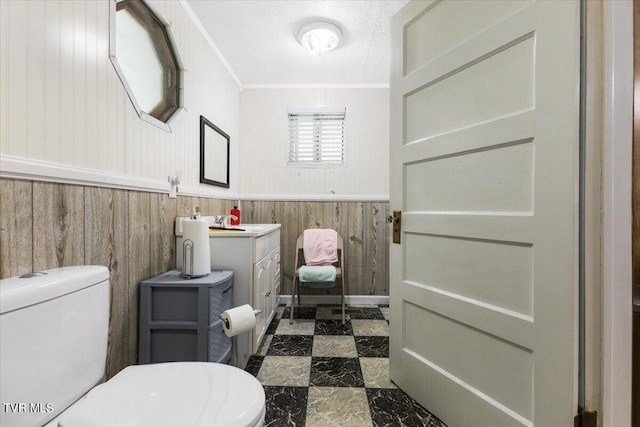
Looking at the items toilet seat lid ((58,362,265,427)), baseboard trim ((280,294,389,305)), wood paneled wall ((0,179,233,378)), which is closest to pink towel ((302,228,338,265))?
baseboard trim ((280,294,389,305))

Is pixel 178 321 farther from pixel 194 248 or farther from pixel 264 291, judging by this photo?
pixel 264 291

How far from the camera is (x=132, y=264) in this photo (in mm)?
1346

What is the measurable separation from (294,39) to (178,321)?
2.16 m

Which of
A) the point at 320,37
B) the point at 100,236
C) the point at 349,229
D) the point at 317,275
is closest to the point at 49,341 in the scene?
the point at 100,236

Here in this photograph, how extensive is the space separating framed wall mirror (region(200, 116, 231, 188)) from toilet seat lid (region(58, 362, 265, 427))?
1.51m

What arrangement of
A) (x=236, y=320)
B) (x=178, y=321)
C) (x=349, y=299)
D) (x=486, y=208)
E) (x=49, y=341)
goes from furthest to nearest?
(x=349, y=299)
(x=178, y=321)
(x=236, y=320)
(x=486, y=208)
(x=49, y=341)

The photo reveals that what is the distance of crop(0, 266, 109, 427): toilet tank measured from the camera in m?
0.62

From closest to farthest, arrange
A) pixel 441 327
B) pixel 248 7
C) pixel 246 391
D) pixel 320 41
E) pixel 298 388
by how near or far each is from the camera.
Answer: pixel 246 391 → pixel 441 327 → pixel 298 388 → pixel 248 7 → pixel 320 41

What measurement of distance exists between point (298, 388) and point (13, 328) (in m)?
1.29

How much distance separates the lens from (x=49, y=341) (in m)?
0.72

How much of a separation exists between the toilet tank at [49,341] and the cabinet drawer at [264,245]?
0.91m

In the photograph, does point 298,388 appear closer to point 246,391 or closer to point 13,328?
point 246,391

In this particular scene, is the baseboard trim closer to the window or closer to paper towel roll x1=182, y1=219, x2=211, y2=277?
the window

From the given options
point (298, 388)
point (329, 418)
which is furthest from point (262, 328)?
point (329, 418)
